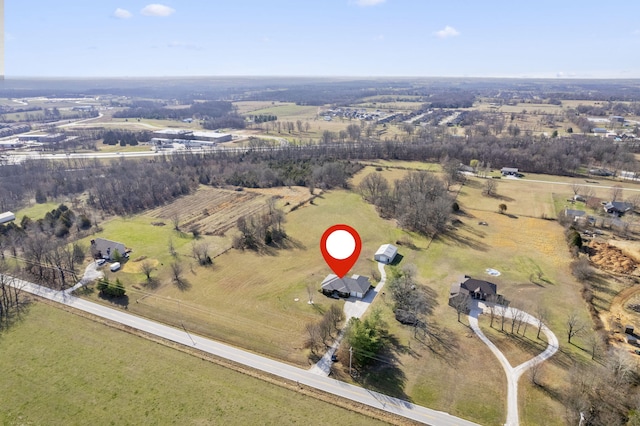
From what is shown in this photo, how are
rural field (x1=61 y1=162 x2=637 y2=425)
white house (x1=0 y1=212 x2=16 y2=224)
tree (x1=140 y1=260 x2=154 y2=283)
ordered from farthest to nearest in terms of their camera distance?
1. white house (x1=0 y1=212 x2=16 y2=224)
2. tree (x1=140 y1=260 x2=154 y2=283)
3. rural field (x1=61 y1=162 x2=637 y2=425)

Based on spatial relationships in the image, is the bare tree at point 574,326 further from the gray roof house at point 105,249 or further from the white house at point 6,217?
the white house at point 6,217

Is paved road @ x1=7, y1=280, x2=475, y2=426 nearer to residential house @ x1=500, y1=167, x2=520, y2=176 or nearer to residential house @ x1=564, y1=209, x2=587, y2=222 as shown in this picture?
residential house @ x1=564, y1=209, x2=587, y2=222

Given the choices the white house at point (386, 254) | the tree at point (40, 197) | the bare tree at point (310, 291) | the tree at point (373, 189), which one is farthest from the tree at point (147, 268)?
the tree at point (373, 189)

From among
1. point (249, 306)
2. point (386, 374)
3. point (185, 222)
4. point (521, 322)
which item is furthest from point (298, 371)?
point (185, 222)

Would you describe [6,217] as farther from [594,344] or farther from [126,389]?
[594,344]

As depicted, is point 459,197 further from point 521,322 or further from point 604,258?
point 521,322

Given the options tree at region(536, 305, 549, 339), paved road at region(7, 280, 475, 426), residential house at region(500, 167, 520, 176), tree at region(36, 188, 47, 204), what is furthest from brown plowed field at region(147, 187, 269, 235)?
residential house at region(500, 167, 520, 176)
